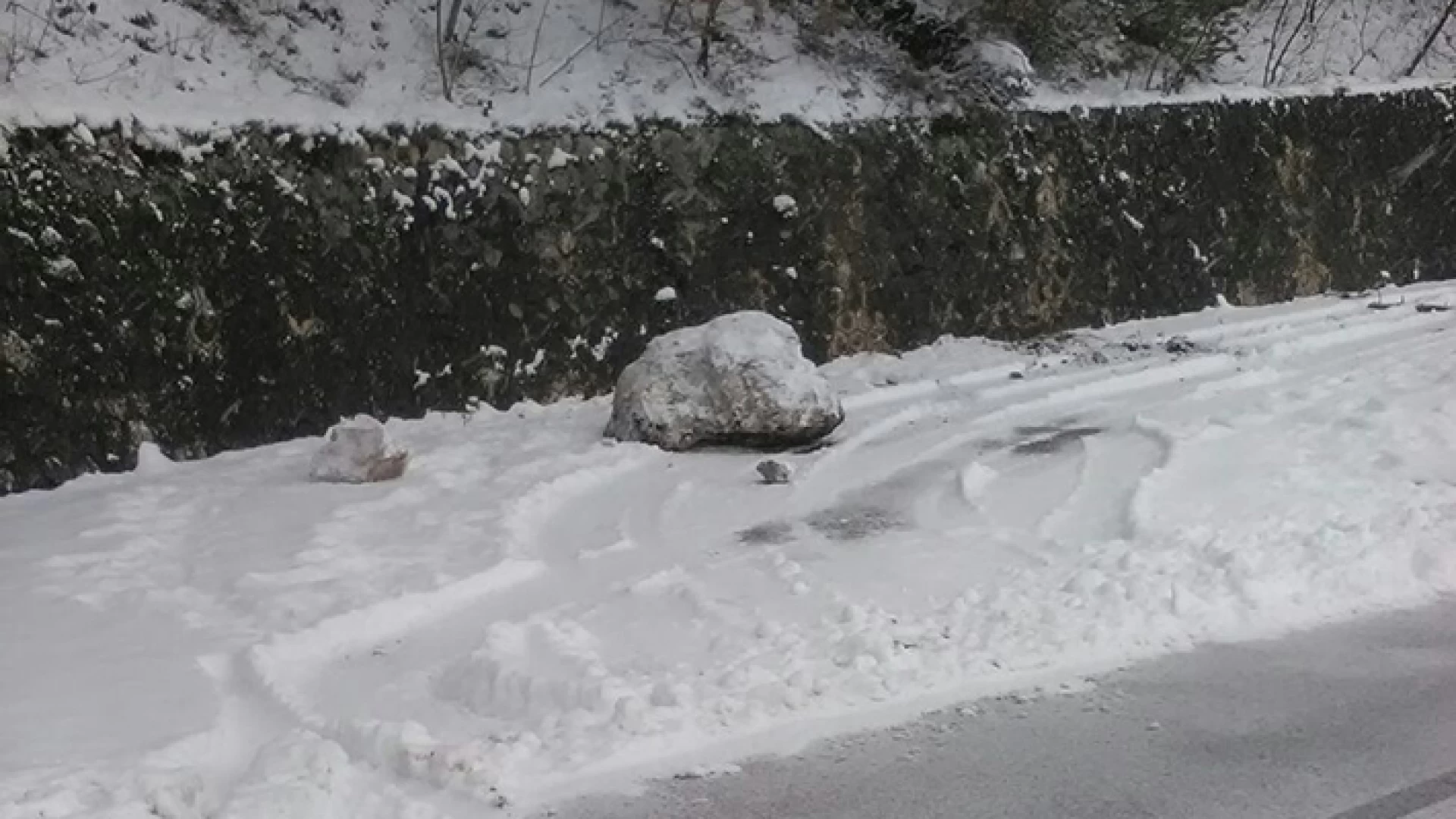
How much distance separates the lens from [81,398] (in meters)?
6.45

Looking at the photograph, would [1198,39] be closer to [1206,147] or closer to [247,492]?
[1206,147]

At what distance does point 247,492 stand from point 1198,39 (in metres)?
10.2

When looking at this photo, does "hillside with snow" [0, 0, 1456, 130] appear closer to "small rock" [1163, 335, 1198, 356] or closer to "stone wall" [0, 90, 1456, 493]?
"stone wall" [0, 90, 1456, 493]

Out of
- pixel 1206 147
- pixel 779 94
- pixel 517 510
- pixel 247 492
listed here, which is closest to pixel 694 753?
pixel 517 510

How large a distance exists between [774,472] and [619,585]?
1736 millimetres

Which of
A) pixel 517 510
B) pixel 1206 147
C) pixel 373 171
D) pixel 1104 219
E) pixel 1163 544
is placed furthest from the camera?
pixel 1206 147

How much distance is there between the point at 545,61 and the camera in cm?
909

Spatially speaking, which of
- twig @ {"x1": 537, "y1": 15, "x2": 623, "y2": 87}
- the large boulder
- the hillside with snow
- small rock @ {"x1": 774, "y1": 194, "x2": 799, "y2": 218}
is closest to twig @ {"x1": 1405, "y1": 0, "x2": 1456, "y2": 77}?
the hillside with snow

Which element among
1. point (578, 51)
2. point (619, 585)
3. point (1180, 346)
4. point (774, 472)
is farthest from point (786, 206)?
point (619, 585)

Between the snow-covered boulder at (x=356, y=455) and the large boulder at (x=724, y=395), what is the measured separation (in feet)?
4.82

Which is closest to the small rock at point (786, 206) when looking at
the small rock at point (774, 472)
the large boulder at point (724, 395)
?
the large boulder at point (724, 395)

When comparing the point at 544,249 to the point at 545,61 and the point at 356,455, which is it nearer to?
the point at 545,61

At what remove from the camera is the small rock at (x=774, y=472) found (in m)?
6.74

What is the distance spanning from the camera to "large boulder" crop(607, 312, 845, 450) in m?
7.35
